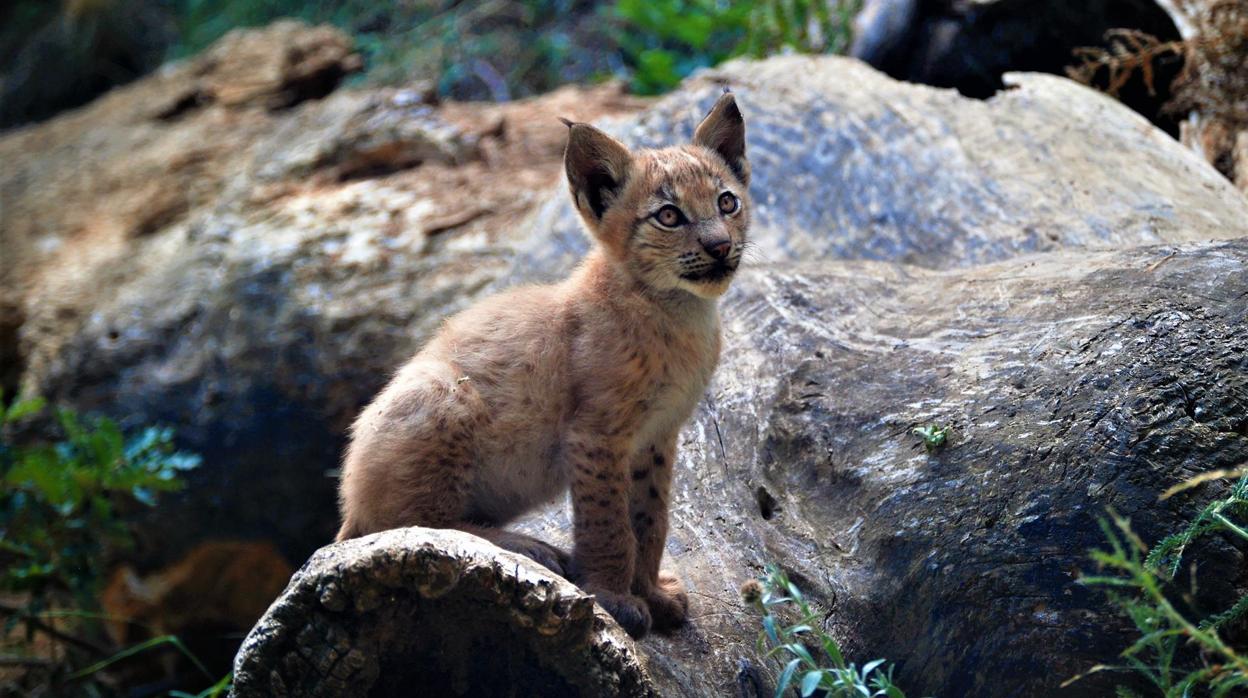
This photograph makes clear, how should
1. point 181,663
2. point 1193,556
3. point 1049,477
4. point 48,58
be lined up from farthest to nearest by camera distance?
point 48,58
point 181,663
point 1049,477
point 1193,556

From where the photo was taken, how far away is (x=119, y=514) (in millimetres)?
7492

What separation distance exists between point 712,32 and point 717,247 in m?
6.37

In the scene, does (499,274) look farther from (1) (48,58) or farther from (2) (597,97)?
(1) (48,58)

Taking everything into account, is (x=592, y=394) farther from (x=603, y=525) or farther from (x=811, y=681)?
(x=811, y=681)

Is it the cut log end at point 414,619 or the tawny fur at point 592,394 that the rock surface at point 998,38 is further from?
the cut log end at point 414,619

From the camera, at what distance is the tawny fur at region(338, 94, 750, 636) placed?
13.2 feet

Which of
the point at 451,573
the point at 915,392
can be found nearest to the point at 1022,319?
A: the point at 915,392

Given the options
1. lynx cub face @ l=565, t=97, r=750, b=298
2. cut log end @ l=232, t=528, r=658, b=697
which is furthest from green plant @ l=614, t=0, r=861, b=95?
cut log end @ l=232, t=528, r=658, b=697

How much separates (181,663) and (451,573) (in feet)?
18.9

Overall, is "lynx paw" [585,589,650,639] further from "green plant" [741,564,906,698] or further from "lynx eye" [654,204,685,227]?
"lynx eye" [654,204,685,227]

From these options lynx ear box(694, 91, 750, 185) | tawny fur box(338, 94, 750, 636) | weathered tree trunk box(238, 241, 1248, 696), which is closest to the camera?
weathered tree trunk box(238, 241, 1248, 696)

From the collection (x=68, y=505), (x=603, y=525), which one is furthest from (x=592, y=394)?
(x=68, y=505)

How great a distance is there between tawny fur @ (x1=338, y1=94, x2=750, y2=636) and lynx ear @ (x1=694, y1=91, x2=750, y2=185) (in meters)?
0.13

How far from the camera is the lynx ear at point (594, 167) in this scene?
4551 millimetres
